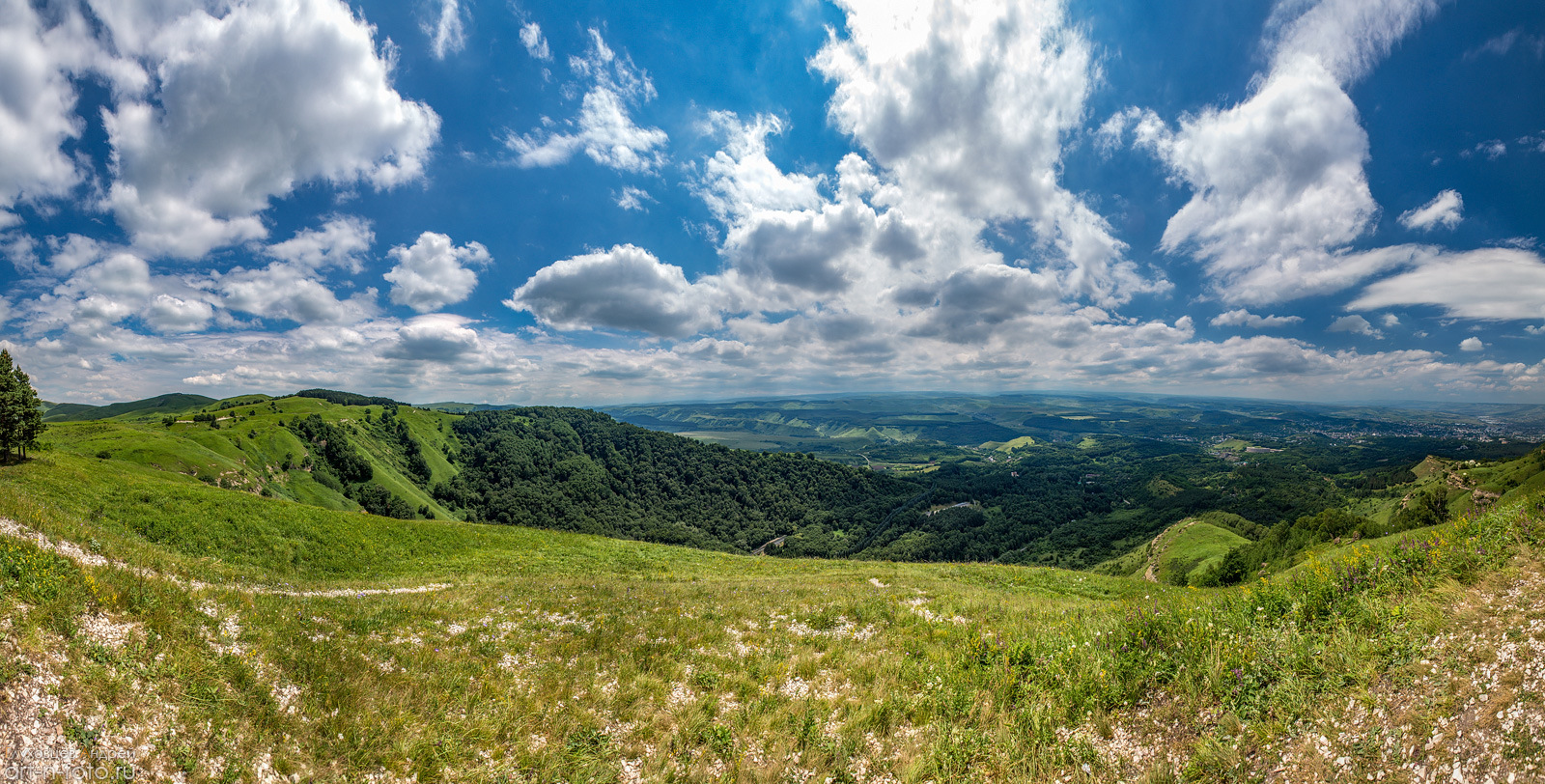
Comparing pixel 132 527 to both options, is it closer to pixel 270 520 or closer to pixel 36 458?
pixel 270 520

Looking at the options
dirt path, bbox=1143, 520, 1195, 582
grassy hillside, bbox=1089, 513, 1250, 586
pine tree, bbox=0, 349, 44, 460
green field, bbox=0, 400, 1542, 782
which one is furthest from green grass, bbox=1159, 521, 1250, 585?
pine tree, bbox=0, 349, 44, 460

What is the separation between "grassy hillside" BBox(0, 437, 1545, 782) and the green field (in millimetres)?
42

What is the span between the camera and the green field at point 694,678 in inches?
241

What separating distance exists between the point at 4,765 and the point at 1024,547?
189 m

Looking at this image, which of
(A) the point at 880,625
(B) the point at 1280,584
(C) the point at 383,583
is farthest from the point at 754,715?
(C) the point at 383,583

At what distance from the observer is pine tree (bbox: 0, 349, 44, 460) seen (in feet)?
117

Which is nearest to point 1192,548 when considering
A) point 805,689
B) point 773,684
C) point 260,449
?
point 805,689

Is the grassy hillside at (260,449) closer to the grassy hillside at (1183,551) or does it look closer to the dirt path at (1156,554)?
the grassy hillside at (1183,551)

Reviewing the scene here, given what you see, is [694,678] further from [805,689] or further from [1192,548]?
[1192,548]

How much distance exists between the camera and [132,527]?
24.3 metres

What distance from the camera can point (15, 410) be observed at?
3609 cm

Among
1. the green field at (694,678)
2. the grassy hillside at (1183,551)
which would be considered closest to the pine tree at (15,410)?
the green field at (694,678)

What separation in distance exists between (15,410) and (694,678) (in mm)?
61477

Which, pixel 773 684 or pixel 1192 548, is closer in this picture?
pixel 773 684
